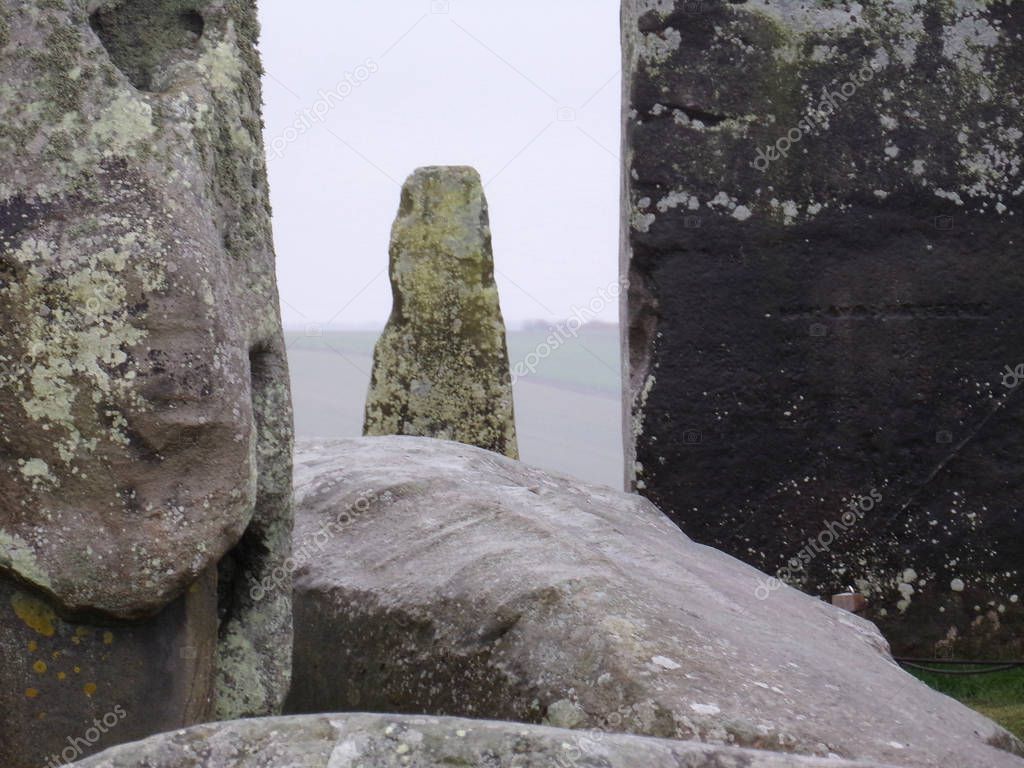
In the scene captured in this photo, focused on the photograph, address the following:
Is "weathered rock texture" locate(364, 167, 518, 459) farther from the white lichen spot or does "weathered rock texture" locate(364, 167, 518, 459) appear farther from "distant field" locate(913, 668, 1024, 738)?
the white lichen spot

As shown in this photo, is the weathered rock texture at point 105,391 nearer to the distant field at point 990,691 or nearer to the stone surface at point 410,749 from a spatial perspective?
the stone surface at point 410,749

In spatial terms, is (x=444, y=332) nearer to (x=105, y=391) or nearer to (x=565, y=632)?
(x=565, y=632)

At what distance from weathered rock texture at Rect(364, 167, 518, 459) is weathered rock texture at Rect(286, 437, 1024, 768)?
4.74 m

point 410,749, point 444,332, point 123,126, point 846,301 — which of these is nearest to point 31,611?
point 123,126

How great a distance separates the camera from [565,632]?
3057 mm

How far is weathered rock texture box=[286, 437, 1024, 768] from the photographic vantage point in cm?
289

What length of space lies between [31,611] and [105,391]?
0.37m

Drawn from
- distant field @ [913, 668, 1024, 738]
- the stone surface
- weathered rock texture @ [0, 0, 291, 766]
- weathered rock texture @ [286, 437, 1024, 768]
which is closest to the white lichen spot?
weathered rock texture @ [286, 437, 1024, 768]

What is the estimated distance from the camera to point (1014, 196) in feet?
18.0

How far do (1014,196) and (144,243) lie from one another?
3.94 m

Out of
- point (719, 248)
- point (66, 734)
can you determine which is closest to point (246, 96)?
point (66, 734)

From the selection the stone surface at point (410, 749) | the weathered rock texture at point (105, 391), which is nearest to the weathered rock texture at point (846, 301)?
the weathered rock texture at point (105, 391)

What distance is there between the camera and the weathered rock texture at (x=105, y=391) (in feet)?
7.52

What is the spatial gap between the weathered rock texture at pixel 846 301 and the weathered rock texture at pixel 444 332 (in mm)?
3394
